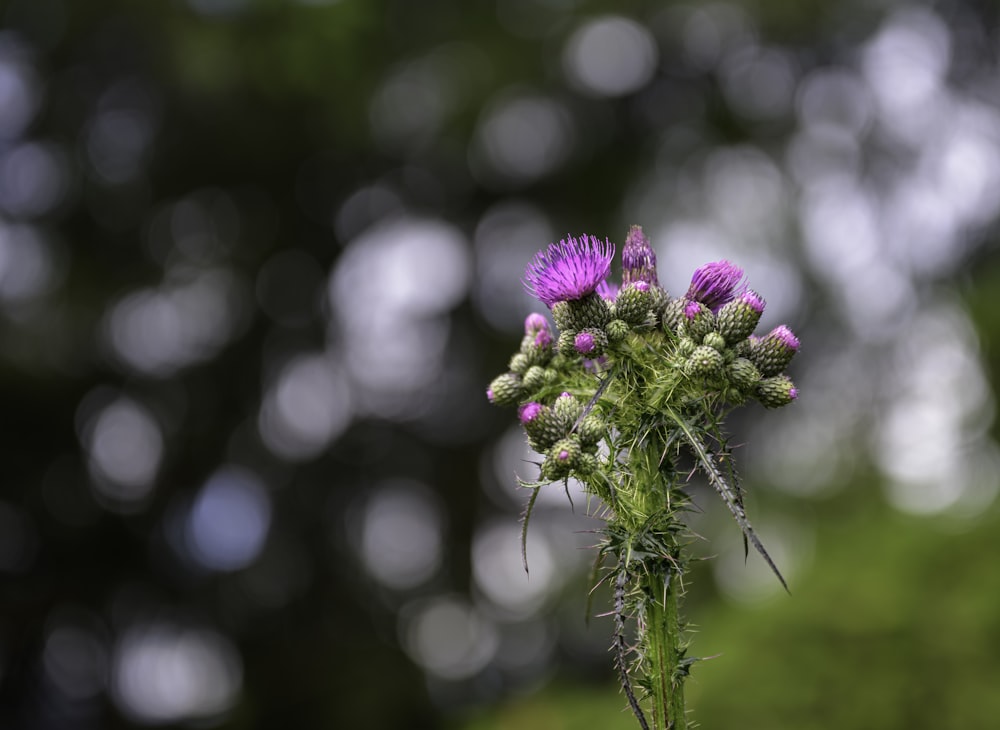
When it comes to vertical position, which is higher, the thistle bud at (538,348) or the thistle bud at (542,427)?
the thistle bud at (538,348)

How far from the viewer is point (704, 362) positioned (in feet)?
6.31

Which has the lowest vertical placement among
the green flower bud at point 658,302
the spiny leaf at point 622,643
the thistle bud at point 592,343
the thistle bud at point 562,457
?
the spiny leaf at point 622,643

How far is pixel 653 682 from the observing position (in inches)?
71.2

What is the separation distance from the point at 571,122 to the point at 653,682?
37.3 ft

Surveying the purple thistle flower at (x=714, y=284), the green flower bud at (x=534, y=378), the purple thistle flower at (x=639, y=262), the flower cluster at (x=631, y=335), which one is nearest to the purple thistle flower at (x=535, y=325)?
the flower cluster at (x=631, y=335)

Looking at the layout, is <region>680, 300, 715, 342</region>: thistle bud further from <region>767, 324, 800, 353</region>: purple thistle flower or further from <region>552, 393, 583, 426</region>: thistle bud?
<region>552, 393, 583, 426</region>: thistle bud

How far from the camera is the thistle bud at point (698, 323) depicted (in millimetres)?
2014

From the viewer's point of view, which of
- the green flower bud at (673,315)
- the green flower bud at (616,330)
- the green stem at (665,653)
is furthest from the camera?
the green flower bud at (673,315)

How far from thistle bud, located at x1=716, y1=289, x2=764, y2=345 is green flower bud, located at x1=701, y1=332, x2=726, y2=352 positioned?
4 cm

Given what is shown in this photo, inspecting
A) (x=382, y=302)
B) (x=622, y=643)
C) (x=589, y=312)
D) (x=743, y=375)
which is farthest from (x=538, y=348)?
(x=382, y=302)

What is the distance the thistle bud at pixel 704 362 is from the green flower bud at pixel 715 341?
1cm

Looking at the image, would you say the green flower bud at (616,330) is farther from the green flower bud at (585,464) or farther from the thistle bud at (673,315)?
the green flower bud at (585,464)

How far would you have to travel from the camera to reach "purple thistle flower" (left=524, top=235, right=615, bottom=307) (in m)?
2.15

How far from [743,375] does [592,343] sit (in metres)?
0.33
